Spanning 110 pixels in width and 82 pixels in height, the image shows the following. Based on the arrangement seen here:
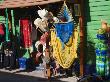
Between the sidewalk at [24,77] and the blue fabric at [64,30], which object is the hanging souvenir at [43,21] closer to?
the blue fabric at [64,30]

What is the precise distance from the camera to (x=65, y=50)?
46.8ft

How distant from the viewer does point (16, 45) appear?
1786 cm

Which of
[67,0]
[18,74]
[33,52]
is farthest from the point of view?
[33,52]

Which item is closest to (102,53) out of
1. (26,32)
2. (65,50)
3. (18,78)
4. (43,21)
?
(65,50)

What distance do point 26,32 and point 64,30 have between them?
3.44m

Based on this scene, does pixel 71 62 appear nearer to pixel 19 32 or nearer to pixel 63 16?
pixel 63 16

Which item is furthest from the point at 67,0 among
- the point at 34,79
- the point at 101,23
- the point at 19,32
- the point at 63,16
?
the point at 19,32

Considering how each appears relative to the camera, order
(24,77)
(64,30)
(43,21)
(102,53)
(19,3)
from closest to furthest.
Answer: (102,53) < (64,30) < (43,21) < (24,77) < (19,3)

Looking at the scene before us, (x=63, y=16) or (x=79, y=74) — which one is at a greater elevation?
(x=63, y=16)

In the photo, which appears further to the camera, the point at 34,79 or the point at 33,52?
the point at 33,52

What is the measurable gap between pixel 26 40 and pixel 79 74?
148 inches

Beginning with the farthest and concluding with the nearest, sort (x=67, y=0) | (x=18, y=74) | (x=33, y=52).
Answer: (x=33, y=52) < (x=18, y=74) < (x=67, y=0)

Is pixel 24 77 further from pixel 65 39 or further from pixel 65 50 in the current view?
pixel 65 39

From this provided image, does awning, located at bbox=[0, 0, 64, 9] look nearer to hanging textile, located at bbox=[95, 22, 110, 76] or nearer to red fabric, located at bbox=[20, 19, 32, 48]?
red fabric, located at bbox=[20, 19, 32, 48]
